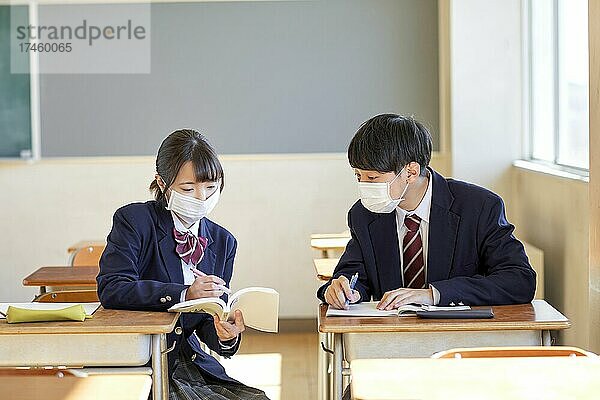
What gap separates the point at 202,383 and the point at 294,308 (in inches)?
141

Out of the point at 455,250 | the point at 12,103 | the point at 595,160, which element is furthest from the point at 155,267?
the point at 12,103

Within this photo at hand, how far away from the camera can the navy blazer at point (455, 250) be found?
126 inches

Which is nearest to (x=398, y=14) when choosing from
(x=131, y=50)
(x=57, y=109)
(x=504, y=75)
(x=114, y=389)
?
(x=504, y=75)

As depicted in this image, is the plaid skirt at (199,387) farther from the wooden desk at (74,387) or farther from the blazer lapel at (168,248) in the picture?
the wooden desk at (74,387)

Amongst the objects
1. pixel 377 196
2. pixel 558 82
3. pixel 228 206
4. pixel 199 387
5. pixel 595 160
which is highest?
pixel 558 82

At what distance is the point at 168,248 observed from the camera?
11.4 ft

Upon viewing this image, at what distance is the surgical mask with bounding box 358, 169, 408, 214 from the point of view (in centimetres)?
327

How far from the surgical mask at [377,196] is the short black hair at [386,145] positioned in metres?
0.05

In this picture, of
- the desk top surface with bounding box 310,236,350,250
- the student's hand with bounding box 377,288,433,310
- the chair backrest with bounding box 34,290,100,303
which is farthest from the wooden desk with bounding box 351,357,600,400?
the desk top surface with bounding box 310,236,350,250

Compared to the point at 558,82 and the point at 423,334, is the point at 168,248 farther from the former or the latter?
the point at 558,82

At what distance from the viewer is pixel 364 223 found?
343 cm

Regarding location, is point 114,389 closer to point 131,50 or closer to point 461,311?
point 461,311

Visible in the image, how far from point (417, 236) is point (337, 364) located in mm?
606

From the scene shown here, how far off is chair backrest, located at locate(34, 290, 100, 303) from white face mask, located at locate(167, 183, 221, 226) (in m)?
0.72
